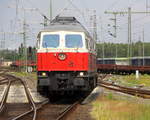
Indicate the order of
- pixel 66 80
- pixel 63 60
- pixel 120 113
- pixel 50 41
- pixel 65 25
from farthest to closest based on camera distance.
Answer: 1. pixel 65 25
2. pixel 50 41
3. pixel 63 60
4. pixel 66 80
5. pixel 120 113

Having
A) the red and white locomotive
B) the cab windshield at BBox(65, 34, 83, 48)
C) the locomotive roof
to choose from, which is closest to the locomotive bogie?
the red and white locomotive

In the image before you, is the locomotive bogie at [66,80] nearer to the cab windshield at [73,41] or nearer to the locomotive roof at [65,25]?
the cab windshield at [73,41]

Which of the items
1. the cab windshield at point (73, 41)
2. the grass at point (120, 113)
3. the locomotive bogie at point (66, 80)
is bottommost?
the grass at point (120, 113)

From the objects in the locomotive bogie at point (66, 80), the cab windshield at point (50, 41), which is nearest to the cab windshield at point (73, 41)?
the cab windshield at point (50, 41)

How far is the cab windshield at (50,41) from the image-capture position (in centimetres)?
1860

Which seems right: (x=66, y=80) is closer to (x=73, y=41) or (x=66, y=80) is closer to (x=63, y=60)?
(x=63, y=60)

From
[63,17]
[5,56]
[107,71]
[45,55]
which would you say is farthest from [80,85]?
[5,56]

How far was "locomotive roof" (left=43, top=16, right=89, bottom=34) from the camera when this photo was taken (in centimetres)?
1898

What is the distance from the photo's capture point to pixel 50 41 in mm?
18719

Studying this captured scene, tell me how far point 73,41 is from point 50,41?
105 cm

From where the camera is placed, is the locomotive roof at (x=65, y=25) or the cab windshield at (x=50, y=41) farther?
the locomotive roof at (x=65, y=25)

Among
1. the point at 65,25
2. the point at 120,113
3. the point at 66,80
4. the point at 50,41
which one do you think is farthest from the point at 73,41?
the point at 120,113

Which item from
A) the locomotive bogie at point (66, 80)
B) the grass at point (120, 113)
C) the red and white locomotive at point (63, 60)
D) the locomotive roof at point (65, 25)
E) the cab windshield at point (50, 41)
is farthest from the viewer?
the locomotive roof at point (65, 25)

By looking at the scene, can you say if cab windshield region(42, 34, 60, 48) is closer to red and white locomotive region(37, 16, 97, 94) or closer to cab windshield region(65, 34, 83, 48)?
red and white locomotive region(37, 16, 97, 94)
